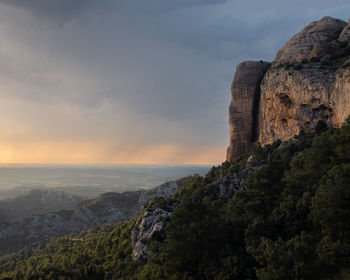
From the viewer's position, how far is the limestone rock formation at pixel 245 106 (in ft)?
186

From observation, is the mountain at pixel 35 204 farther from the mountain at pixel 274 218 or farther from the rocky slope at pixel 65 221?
the mountain at pixel 274 218

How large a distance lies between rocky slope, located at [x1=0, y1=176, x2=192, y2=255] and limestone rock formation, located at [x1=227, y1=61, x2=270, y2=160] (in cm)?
4668

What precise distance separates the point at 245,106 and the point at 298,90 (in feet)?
55.0

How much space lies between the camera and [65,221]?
90375 millimetres

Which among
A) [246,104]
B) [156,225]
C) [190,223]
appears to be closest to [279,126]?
[246,104]

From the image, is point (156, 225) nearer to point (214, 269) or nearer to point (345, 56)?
point (214, 269)

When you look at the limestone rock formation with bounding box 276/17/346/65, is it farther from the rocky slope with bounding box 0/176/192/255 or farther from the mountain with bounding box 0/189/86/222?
the mountain with bounding box 0/189/86/222

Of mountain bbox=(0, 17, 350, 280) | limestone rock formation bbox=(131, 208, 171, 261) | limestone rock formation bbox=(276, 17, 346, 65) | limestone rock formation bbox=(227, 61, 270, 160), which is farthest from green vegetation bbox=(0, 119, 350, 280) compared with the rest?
limestone rock formation bbox=(227, 61, 270, 160)

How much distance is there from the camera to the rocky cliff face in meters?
35.7

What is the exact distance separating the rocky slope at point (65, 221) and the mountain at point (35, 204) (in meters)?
27.6

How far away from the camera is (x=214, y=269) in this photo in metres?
14.7

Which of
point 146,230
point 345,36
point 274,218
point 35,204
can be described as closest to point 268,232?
point 274,218

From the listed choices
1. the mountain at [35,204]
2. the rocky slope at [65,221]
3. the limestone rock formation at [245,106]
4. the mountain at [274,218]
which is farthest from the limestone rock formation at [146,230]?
the mountain at [35,204]

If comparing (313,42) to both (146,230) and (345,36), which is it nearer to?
(345,36)
